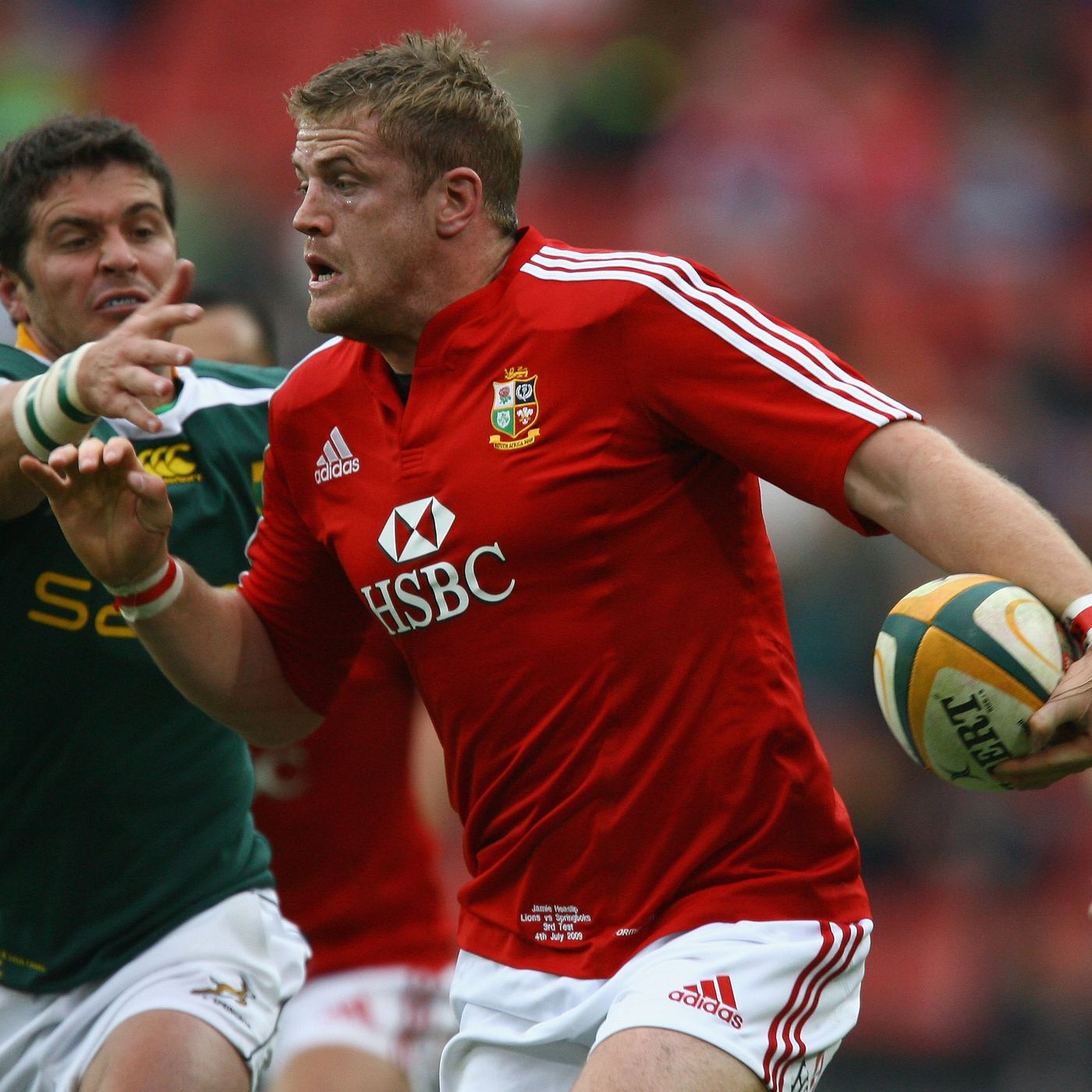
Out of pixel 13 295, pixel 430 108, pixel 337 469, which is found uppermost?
pixel 430 108

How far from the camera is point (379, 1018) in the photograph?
542 cm

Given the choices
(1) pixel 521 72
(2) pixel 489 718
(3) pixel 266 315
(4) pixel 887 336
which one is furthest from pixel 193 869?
(1) pixel 521 72

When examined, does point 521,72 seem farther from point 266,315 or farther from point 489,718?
point 489,718

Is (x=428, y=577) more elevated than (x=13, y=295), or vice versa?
(x=13, y=295)

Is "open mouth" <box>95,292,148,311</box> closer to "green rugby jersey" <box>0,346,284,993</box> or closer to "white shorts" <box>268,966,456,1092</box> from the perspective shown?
"green rugby jersey" <box>0,346,284,993</box>

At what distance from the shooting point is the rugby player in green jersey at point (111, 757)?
4207mm

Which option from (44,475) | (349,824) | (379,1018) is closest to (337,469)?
(44,475)

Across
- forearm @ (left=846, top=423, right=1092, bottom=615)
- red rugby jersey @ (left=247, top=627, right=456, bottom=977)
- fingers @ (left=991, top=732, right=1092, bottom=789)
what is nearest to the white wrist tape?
forearm @ (left=846, top=423, right=1092, bottom=615)

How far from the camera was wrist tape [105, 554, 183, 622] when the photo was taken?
12.7 ft

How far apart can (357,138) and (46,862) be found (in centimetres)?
202

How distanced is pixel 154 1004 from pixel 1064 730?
239cm

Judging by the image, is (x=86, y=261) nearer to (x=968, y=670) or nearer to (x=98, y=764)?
(x=98, y=764)

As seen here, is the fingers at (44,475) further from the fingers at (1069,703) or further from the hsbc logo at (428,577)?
the fingers at (1069,703)

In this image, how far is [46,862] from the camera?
4.32 meters
